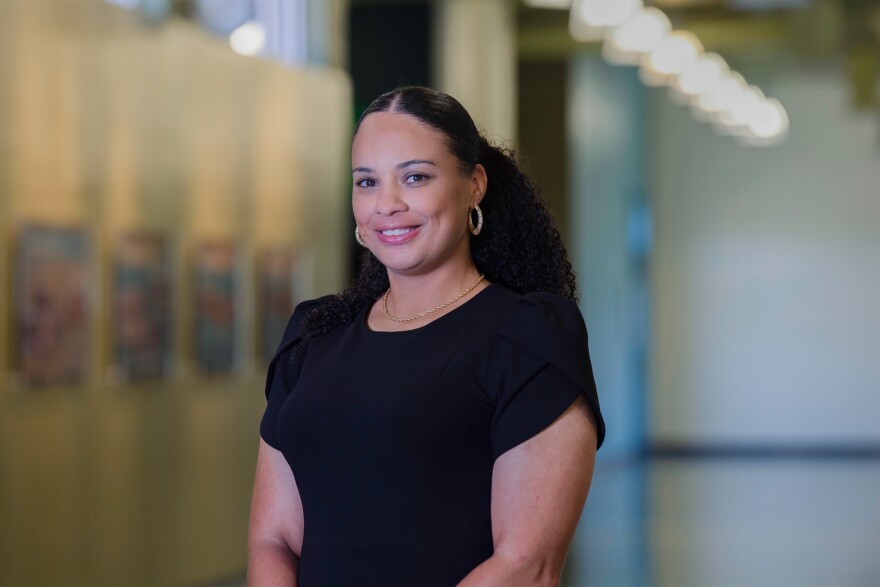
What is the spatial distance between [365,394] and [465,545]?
0.32 m

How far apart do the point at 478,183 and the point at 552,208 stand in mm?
4756

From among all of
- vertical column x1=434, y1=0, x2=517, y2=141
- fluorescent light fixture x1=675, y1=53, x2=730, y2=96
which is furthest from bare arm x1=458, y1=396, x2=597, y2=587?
fluorescent light fixture x1=675, y1=53, x2=730, y2=96

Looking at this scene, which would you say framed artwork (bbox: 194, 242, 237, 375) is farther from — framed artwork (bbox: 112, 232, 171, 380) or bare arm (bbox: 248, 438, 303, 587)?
bare arm (bbox: 248, 438, 303, 587)

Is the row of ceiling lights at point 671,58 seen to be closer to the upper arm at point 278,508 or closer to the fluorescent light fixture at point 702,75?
the fluorescent light fixture at point 702,75

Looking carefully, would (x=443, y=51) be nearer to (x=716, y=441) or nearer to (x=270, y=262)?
(x=270, y=262)

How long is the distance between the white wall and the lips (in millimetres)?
20655

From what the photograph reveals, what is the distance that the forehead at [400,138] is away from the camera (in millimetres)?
2660

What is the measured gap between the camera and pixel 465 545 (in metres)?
2.59

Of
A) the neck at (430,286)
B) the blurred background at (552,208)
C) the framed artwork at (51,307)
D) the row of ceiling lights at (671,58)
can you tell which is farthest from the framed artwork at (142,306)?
the neck at (430,286)

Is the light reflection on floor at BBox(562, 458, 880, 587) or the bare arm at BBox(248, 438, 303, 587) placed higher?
the bare arm at BBox(248, 438, 303, 587)

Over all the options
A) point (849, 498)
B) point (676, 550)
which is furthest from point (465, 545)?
point (849, 498)

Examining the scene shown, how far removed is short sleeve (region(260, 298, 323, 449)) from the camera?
2.87m

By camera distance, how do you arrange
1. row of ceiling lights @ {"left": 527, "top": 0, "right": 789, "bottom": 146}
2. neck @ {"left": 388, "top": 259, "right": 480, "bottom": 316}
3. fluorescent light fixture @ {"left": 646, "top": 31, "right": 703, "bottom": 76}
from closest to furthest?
neck @ {"left": 388, "top": 259, "right": 480, "bottom": 316} → row of ceiling lights @ {"left": 527, "top": 0, "right": 789, "bottom": 146} → fluorescent light fixture @ {"left": 646, "top": 31, "right": 703, "bottom": 76}

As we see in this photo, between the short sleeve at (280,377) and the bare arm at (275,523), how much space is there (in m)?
0.05
